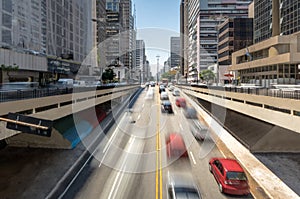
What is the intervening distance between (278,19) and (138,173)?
2088 inches

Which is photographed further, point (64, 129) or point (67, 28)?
point (67, 28)

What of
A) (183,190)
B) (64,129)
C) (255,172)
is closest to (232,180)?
(183,190)

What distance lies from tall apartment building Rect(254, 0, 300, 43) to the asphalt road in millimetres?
34934

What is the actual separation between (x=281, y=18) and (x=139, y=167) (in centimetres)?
5079

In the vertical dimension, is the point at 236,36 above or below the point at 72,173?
above

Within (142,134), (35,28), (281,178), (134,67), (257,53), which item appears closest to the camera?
(281,178)

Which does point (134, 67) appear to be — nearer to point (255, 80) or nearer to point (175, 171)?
point (255, 80)

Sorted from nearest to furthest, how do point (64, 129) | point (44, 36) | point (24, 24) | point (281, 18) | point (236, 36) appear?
point (64, 129) < point (24, 24) < point (44, 36) < point (281, 18) < point (236, 36)

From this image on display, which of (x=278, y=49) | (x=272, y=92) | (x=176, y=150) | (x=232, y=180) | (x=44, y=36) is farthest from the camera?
(x=44, y=36)

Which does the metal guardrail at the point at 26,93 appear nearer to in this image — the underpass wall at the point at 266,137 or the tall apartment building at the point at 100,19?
the underpass wall at the point at 266,137

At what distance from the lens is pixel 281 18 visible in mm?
54406

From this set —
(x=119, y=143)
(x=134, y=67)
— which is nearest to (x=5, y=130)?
(x=119, y=143)

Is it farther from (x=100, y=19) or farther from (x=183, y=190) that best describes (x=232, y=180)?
(x=100, y=19)

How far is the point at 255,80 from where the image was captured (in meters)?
59.7
